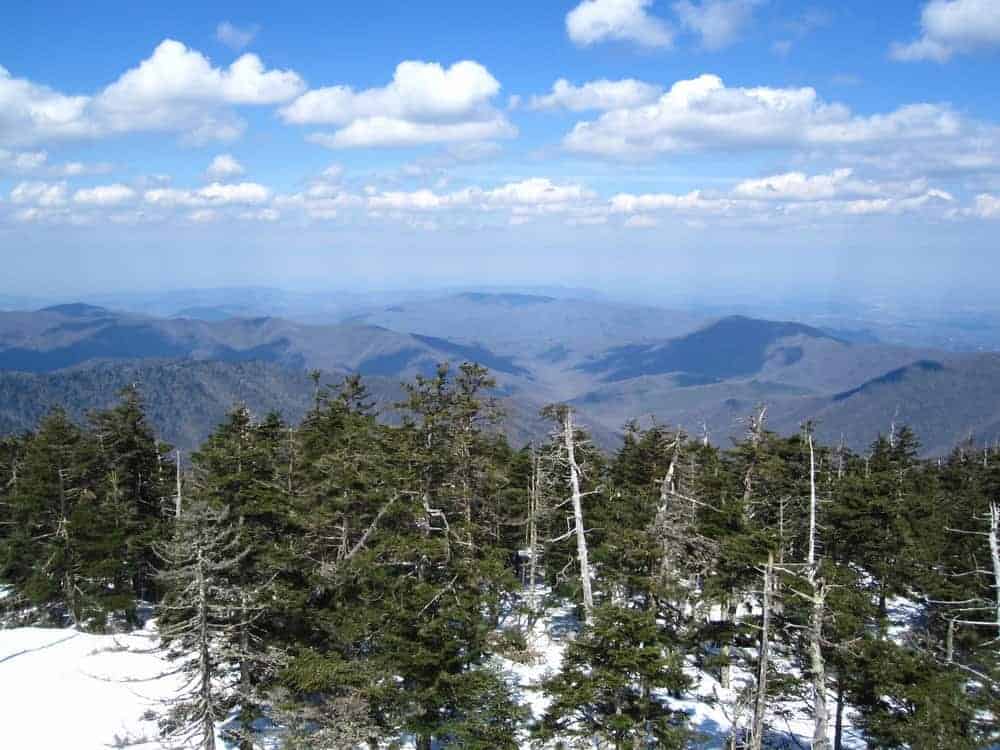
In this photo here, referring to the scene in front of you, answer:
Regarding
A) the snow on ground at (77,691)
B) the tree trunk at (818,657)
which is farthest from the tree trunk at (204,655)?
the tree trunk at (818,657)

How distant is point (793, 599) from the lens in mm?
19016

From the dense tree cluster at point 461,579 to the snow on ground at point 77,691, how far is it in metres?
1.66

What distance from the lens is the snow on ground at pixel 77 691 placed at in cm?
2203

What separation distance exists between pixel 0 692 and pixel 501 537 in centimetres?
2179

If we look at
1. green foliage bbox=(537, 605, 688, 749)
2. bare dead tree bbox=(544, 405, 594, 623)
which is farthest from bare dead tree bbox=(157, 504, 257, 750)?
bare dead tree bbox=(544, 405, 594, 623)

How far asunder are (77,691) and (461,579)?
17201 millimetres

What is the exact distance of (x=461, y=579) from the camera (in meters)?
19.4

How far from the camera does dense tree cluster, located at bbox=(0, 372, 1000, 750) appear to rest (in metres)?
16.9

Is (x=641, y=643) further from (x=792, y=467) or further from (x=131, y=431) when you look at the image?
(x=131, y=431)

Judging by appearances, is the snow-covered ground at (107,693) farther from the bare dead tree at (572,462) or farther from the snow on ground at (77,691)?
the bare dead tree at (572,462)

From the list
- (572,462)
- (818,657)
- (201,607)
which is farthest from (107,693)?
(818,657)

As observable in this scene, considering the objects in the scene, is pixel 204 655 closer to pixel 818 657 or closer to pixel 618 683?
pixel 618 683

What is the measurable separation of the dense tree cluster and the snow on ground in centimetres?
166

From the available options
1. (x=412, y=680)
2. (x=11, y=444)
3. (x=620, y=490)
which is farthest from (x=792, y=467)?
(x=11, y=444)
